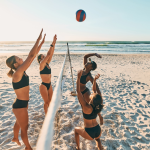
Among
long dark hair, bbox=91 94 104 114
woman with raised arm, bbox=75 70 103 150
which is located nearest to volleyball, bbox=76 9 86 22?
woman with raised arm, bbox=75 70 103 150

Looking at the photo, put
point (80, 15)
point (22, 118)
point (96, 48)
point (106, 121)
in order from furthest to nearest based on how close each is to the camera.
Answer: point (96, 48)
point (80, 15)
point (106, 121)
point (22, 118)

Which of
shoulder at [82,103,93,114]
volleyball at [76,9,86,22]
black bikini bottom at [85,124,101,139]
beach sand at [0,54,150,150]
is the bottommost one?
beach sand at [0,54,150,150]

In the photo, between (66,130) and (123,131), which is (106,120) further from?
(66,130)

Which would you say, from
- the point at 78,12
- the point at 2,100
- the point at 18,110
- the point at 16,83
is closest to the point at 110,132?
the point at 18,110

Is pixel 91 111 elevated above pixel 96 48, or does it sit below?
below

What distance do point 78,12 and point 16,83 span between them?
4.48m

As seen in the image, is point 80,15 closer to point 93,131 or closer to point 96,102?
point 96,102

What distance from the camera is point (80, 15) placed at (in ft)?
16.9

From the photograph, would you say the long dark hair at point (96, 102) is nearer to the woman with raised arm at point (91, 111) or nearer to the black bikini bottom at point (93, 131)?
the woman with raised arm at point (91, 111)

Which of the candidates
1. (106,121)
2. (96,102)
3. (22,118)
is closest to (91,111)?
(96,102)

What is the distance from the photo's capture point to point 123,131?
2928 millimetres

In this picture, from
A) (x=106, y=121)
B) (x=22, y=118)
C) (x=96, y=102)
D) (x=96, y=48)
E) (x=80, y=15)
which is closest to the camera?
(x=96, y=102)

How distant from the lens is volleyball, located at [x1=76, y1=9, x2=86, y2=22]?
515 centimetres

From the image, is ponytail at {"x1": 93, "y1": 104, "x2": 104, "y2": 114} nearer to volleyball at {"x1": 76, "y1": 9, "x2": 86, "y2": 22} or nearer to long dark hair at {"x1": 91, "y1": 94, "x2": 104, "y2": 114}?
long dark hair at {"x1": 91, "y1": 94, "x2": 104, "y2": 114}
